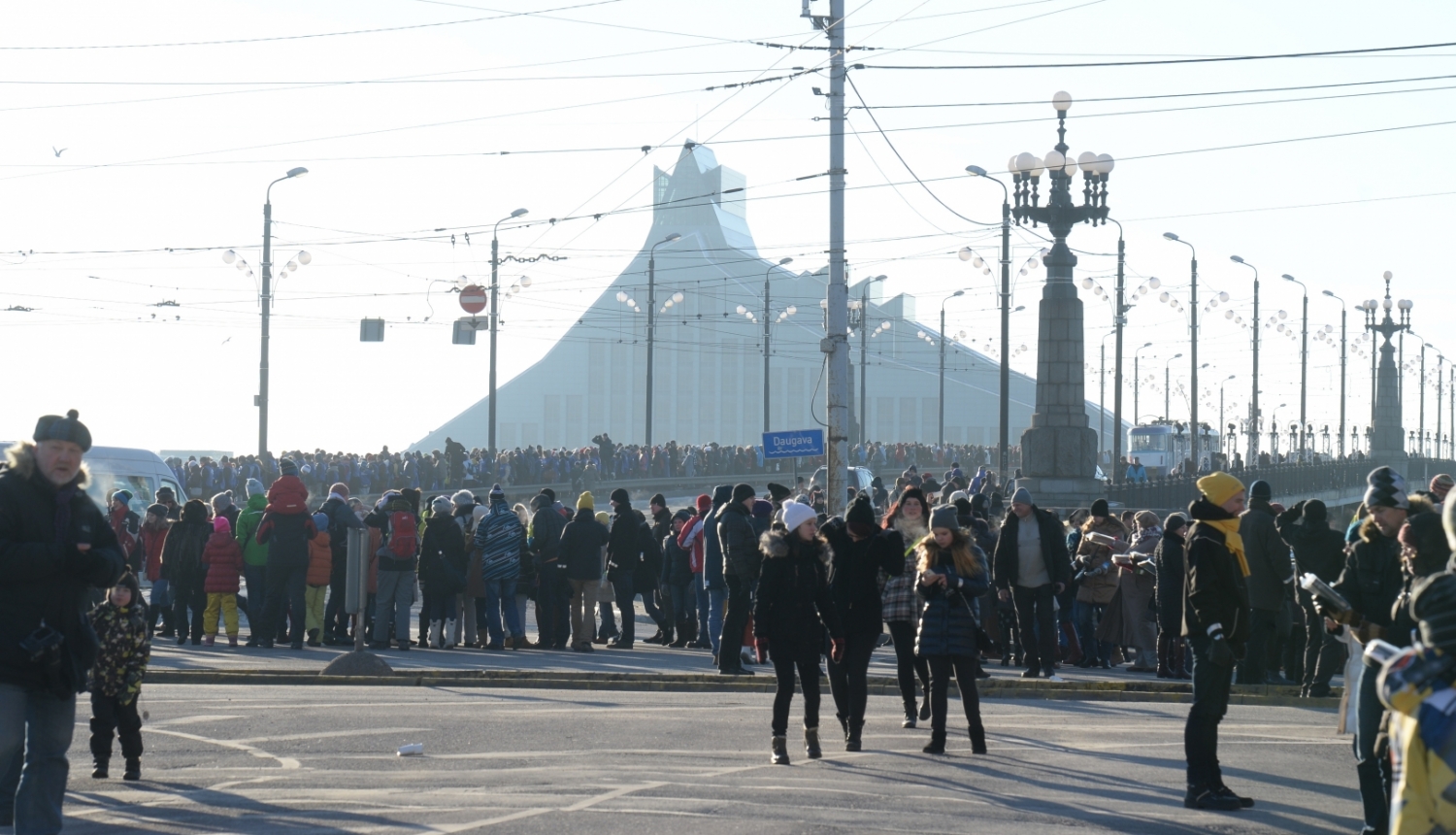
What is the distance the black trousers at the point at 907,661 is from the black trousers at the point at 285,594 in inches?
331

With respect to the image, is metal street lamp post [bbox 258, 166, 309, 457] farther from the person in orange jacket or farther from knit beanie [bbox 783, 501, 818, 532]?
knit beanie [bbox 783, 501, 818, 532]

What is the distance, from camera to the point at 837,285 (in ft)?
67.7

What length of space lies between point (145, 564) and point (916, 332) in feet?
276

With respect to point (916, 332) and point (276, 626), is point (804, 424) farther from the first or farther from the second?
point (276, 626)

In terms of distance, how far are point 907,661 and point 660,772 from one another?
2407 millimetres

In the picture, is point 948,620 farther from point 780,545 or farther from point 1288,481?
point 1288,481

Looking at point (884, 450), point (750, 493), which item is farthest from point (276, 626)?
point (884, 450)

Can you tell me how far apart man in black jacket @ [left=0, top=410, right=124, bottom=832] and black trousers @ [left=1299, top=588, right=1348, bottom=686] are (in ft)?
30.2

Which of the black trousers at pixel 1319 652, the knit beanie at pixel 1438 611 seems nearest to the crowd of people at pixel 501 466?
the black trousers at pixel 1319 652

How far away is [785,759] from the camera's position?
9.56 meters

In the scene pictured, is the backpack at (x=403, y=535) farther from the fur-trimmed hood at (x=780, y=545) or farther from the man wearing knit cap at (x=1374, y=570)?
the man wearing knit cap at (x=1374, y=570)

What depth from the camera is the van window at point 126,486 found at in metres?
25.7

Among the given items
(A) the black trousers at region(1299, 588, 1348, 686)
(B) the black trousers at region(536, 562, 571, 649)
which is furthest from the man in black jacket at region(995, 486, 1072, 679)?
(B) the black trousers at region(536, 562, 571, 649)

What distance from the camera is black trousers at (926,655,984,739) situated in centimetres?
984
